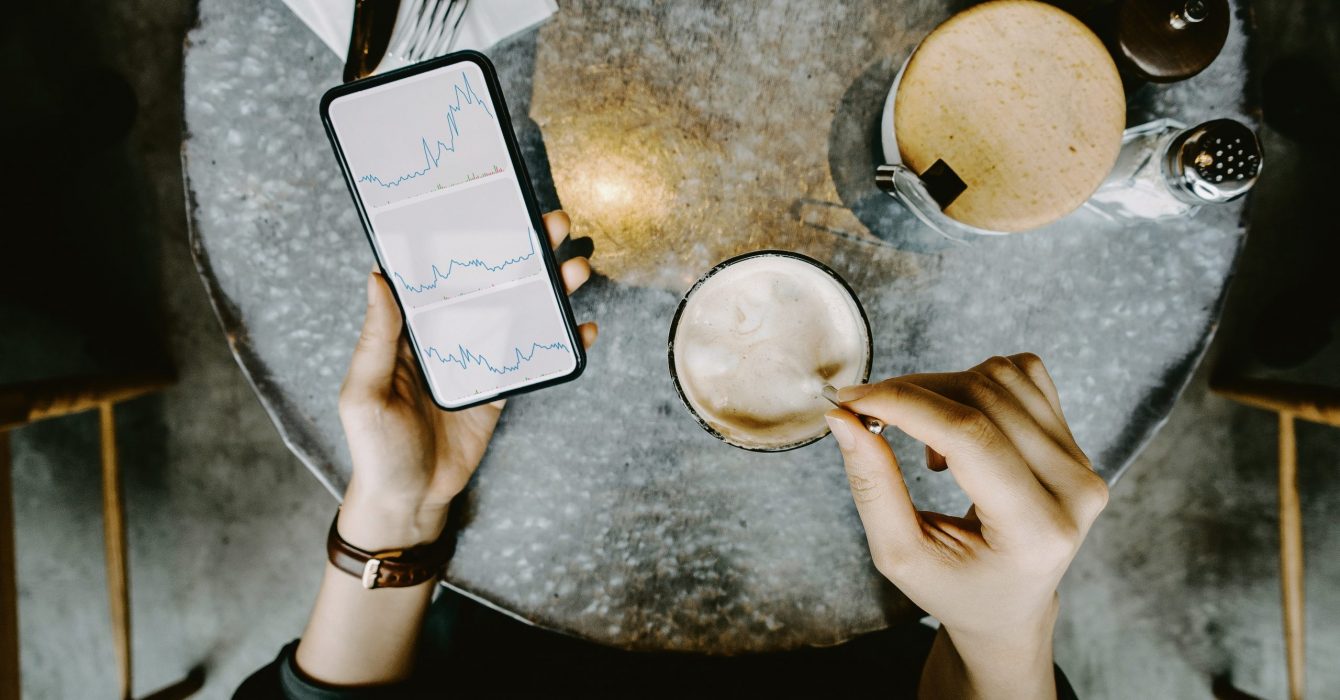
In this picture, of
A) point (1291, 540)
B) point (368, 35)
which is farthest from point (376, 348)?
point (1291, 540)

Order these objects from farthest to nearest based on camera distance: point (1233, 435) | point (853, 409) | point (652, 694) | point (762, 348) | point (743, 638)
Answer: point (1233, 435), point (652, 694), point (743, 638), point (762, 348), point (853, 409)

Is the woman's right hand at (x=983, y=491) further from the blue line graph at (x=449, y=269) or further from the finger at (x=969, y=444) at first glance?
the blue line graph at (x=449, y=269)

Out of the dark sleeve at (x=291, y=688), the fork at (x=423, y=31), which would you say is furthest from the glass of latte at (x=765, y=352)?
the dark sleeve at (x=291, y=688)

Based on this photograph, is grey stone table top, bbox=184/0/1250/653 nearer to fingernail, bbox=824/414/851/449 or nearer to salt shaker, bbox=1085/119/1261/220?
salt shaker, bbox=1085/119/1261/220

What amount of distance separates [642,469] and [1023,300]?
538 mm

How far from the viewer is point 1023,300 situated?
2.93 feet

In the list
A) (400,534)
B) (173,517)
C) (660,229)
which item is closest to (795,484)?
(660,229)

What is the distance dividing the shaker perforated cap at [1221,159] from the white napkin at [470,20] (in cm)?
Answer: 74

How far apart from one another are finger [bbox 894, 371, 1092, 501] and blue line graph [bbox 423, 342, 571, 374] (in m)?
0.41

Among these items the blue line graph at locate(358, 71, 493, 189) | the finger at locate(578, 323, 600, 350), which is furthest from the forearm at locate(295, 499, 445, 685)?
the blue line graph at locate(358, 71, 493, 189)

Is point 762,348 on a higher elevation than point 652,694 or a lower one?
higher

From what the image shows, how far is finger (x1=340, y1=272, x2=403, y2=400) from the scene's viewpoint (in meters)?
0.79

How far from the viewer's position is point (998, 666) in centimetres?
84

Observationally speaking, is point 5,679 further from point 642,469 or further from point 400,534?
point 642,469
